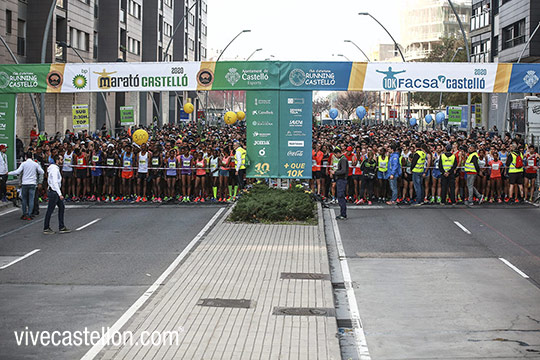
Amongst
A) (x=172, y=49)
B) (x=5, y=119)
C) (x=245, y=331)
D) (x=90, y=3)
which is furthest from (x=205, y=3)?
(x=245, y=331)

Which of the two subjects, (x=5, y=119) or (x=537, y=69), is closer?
(x=537, y=69)

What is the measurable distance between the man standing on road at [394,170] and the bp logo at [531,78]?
4430 mm

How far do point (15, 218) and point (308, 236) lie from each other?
8.67 m

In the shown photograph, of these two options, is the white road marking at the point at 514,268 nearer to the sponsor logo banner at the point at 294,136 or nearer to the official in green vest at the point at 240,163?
the sponsor logo banner at the point at 294,136

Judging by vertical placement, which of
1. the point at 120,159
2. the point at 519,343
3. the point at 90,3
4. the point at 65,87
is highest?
the point at 90,3

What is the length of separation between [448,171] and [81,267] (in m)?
13.6

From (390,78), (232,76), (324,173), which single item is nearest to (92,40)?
(324,173)

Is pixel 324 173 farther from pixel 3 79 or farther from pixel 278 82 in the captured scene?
pixel 3 79

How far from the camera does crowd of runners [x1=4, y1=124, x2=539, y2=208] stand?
24.1m

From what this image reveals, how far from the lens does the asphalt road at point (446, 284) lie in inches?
347

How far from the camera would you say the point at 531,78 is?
23.4 meters

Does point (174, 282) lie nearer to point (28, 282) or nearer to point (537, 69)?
point (28, 282)

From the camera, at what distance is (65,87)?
2411cm

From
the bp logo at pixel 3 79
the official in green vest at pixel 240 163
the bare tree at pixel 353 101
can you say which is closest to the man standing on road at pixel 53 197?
the official in green vest at pixel 240 163
